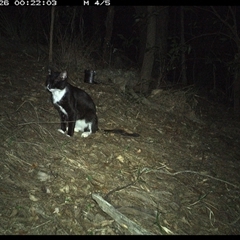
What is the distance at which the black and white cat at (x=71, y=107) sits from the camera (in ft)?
15.4

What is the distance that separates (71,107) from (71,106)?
0.02 meters

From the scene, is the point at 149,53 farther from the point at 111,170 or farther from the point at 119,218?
the point at 119,218

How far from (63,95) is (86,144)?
949 millimetres

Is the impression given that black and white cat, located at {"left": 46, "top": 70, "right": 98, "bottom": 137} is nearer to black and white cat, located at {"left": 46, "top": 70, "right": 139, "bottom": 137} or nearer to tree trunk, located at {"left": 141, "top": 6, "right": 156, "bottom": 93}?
black and white cat, located at {"left": 46, "top": 70, "right": 139, "bottom": 137}

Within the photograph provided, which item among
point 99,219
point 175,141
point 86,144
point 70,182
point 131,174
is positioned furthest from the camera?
point 175,141

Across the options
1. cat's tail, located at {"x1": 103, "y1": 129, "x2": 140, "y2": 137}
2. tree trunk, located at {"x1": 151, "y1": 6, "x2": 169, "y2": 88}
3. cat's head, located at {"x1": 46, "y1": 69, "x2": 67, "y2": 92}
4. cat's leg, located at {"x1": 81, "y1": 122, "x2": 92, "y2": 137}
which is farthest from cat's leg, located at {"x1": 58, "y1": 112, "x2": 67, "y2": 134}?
tree trunk, located at {"x1": 151, "y1": 6, "x2": 169, "y2": 88}

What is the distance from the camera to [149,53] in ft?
22.9

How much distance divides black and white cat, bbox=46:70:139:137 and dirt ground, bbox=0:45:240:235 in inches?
7.5

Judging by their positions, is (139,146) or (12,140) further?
(139,146)

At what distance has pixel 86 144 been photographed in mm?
4664

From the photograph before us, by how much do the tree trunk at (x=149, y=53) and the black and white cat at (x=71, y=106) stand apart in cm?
242

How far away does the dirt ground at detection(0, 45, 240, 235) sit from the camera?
298 cm

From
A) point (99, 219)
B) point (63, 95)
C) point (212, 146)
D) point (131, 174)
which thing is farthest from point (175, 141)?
point (99, 219)
